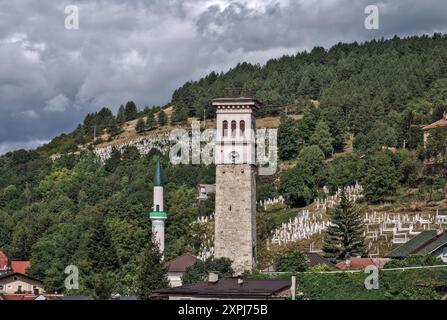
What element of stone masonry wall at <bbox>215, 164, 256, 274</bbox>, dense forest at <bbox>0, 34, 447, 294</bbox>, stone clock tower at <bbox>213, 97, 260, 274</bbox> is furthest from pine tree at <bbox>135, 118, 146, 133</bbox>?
stone masonry wall at <bbox>215, 164, 256, 274</bbox>

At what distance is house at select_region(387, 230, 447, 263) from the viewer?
6009 cm

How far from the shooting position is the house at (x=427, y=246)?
60094 millimetres

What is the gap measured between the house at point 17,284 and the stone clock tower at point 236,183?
2039 cm

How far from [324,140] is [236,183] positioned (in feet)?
238

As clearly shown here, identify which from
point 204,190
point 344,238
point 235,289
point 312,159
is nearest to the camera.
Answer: point 235,289

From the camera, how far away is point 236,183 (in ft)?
235

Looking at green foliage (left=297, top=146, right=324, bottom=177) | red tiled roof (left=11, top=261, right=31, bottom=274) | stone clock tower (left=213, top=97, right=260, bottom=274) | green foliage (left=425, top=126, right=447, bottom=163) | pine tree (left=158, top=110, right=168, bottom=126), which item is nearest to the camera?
stone clock tower (left=213, top=97, right=260, bottom=274)

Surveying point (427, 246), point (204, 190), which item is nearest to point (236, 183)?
point (427, 246)

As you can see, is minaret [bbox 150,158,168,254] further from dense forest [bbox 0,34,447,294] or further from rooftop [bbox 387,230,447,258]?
rooftop [bbox 387,230,447,258]

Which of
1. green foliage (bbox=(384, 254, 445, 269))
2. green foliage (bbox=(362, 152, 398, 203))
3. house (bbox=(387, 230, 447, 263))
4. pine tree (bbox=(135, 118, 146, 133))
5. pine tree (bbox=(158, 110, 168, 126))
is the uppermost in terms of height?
pine tree (bbox=(158, 110, 168, 126))

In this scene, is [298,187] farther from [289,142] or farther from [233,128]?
[233,128]

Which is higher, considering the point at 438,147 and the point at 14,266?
the point at 438,147

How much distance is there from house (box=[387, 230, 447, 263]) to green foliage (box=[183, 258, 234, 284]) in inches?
401
